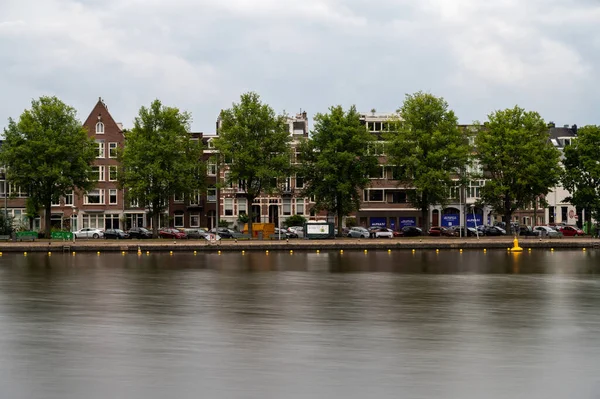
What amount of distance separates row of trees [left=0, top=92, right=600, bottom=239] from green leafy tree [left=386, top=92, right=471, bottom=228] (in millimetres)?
151

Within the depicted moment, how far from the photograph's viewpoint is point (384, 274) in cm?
5875

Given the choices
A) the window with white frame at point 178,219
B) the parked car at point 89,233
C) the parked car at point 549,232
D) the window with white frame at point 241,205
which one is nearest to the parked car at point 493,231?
the parked car at point 549,232

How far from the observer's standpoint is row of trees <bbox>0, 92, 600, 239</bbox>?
364 ft

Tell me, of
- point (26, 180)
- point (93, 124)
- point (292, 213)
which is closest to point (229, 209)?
point (292, 213)

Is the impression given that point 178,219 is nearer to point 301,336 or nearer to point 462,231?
point 462,231

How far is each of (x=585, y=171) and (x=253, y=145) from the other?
48.0m

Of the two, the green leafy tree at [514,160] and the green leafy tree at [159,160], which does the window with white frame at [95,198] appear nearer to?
the green leafy tree at [159,160]

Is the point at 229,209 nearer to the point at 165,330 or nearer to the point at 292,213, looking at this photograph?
the point at 292,213

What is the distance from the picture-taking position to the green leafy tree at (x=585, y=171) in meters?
117

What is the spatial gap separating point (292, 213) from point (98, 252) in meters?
50.1

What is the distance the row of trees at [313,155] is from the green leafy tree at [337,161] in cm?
16

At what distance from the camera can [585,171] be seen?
119312 mm

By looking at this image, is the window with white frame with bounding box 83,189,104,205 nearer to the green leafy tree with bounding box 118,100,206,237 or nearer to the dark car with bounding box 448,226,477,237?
the green leafy tree with bounding box 118,100,206,237

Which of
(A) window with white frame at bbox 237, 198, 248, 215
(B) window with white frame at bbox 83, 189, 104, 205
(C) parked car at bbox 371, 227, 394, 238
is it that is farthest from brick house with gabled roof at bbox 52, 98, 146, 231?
(C) parked car at bbox 371, 227, 394, 238
